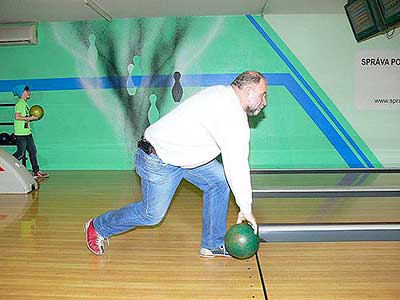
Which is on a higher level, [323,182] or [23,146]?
[23,146]

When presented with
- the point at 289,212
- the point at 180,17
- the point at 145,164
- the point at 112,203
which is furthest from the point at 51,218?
the point at 180,17

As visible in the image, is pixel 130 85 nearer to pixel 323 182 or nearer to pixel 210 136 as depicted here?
pixel 323 182

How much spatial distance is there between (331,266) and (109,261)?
1377 millimetres

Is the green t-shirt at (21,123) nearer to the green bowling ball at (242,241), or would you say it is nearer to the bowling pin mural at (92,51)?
the bowling pin mural at (92,51)

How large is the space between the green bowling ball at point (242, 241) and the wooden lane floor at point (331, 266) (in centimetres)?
21

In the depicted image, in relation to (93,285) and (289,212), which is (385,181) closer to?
(289,212)

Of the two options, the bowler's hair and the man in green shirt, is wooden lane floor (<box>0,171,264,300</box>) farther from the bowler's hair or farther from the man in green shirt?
the man in green shirt

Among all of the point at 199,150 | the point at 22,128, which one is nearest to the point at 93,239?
the point at 199,150

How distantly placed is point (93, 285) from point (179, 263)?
1.84ft

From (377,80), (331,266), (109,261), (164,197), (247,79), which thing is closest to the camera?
(247,79)

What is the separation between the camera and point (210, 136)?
2.25 meters

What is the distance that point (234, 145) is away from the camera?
205cm

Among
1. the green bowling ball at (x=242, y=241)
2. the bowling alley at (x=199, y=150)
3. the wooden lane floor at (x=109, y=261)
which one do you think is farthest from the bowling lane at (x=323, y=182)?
the green bowling ball at (x=242, y=241)

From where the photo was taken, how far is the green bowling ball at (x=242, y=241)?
233 cm
